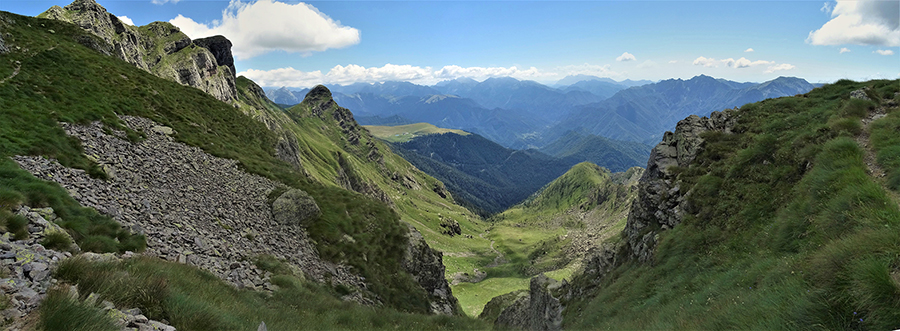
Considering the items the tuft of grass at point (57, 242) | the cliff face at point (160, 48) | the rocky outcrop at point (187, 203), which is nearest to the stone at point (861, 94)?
the rocky outcrop at point (187, 203)

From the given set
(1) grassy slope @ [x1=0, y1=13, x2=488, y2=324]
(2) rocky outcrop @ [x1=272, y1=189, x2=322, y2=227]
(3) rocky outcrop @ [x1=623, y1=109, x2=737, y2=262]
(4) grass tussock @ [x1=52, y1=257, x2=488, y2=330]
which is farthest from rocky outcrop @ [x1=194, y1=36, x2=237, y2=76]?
(3) rocky outcrop @ [x1=623, y1=109, x2=737, y2=262]

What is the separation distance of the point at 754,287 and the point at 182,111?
177 feet

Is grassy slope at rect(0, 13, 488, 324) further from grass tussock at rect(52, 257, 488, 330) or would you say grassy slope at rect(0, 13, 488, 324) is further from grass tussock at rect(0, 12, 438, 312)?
grass tussock at rect(52, 257, 488, 330)

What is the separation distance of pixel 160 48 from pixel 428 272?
537 ft

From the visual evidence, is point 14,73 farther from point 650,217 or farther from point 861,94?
point 861,94

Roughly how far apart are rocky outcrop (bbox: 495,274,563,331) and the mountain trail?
20468 mm

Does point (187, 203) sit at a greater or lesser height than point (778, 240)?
greater

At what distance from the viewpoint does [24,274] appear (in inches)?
275

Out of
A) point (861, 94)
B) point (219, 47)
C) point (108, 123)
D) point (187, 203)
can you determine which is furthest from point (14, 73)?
point (219, 47)

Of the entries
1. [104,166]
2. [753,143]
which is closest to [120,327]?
[104,166]

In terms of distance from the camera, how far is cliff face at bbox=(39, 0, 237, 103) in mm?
93375

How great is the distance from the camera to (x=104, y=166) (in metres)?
20.0

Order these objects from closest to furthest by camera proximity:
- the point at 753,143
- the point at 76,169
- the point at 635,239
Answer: the point at 76,169 < the point at 753,143 < the point at 635,239

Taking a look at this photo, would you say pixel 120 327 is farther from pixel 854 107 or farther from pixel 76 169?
pixel 854 107
